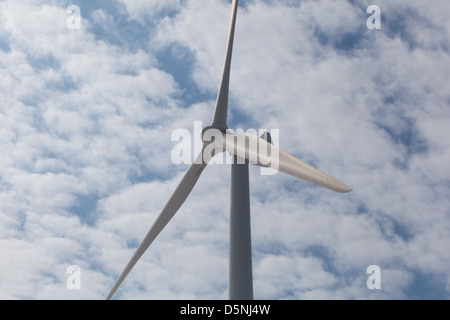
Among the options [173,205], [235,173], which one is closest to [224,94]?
[235,173]

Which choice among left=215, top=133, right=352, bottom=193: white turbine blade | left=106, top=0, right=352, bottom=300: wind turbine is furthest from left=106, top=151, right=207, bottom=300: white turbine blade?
left=215, top=133, right=352, bottom=193: white turbine blade

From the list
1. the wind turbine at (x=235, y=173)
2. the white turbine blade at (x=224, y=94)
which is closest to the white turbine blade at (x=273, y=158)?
the wind turbine at (x=235, y=173)

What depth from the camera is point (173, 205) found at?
23.2 m

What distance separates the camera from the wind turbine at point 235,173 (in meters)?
18.5

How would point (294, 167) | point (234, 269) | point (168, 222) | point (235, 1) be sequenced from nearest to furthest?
1. point (294, 167)
2. point (234, 269)
3. point (168, 222)
4. point (235, 1)

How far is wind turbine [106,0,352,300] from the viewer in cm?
1850

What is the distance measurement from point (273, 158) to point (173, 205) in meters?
7.19

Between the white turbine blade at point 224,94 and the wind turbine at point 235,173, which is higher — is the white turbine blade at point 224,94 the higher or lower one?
the higher one

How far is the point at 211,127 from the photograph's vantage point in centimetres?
2338

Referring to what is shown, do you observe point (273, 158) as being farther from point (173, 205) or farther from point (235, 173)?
point (173, 205)

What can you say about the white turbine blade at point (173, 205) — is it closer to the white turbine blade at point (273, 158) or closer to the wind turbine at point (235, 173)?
the wind turbine at point (235, 173)
